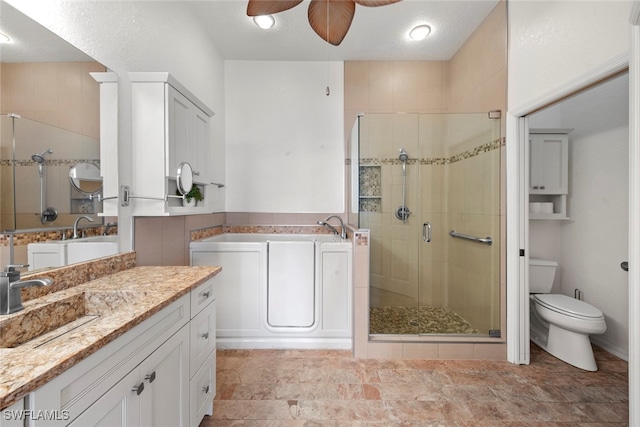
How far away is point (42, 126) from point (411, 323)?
2.62 meters

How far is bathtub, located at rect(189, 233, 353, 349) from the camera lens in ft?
7.58

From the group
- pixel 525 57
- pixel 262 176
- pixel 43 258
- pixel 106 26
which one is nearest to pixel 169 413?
pixel 43 258

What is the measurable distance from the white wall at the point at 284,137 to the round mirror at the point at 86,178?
1.83 metres

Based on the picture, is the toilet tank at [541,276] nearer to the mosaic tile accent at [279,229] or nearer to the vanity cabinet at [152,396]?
the mosaic tile accent at [279,229]

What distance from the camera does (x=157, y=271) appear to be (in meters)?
1.49

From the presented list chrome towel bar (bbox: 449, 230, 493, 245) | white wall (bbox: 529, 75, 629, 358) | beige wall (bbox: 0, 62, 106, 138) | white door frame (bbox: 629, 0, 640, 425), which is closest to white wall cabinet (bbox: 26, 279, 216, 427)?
beige wall (bbox: 0, 62, 106, 138)

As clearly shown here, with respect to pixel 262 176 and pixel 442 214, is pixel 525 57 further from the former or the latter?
pixel 262 176

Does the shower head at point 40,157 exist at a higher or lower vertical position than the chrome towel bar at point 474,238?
higher

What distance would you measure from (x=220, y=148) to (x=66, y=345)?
8.46ft

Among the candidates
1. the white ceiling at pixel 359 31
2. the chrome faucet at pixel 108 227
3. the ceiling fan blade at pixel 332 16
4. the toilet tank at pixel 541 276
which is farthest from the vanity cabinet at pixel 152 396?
the toilet tank at pixel 541 276

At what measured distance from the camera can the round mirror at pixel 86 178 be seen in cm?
122

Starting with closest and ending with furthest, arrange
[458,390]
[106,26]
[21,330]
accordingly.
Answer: [21,330], [106,26], [458,390]

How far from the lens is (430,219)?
2.66 m

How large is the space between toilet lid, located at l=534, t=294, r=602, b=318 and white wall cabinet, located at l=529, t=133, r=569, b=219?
0.70 m
